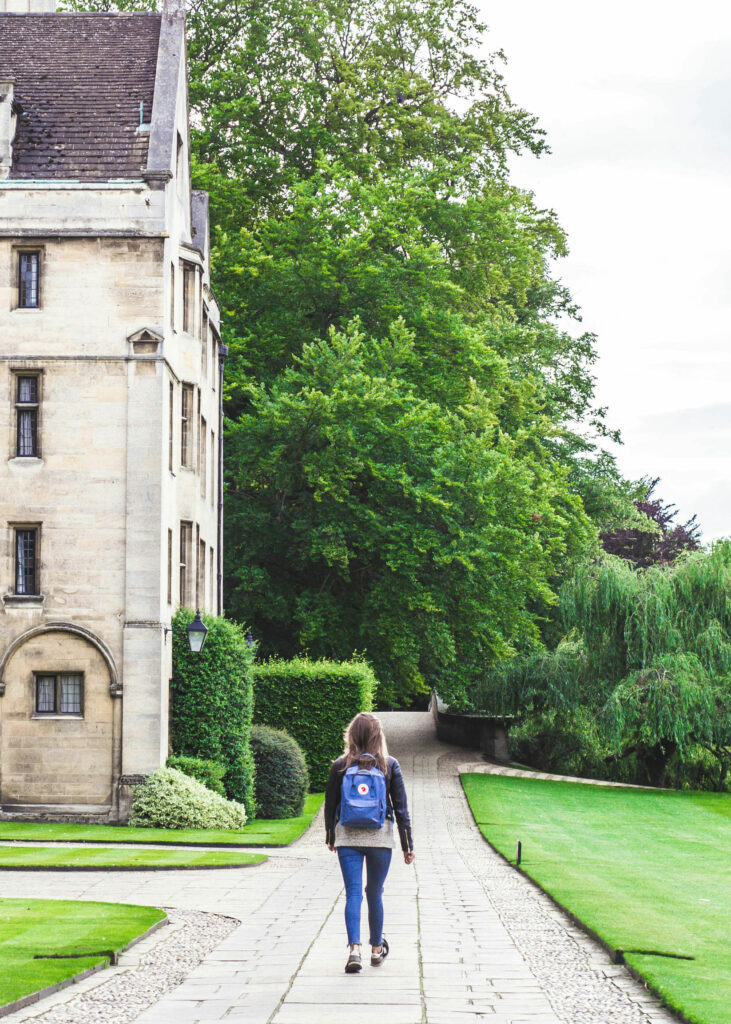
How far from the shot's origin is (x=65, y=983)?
1021 centimetres

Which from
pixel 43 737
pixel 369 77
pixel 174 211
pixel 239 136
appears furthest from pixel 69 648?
pixel 369 77

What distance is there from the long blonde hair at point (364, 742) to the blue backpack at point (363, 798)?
0.05 metres

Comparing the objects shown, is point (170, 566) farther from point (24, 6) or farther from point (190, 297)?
point (24, 6)

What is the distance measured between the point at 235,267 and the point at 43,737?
17.1 m

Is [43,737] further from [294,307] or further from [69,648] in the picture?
[294,307]

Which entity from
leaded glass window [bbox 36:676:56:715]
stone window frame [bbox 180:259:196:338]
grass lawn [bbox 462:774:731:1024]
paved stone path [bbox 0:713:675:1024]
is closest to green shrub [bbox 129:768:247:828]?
leaded glass window [bbox 36:676:56:715]

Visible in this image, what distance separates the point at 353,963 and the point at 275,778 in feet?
63.8

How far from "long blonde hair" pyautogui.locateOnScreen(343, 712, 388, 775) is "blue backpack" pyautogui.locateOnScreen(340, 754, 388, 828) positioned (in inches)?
1.8

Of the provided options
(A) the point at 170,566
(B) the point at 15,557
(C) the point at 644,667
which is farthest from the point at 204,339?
(C) the point at 644,667

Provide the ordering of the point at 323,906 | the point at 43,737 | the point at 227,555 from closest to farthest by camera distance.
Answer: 1. the point at 323,906
2. the point at 43,737
3. the point at 227,555

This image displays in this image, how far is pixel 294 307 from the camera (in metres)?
39.4

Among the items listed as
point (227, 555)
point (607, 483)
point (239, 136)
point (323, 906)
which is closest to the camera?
point (323, 906)

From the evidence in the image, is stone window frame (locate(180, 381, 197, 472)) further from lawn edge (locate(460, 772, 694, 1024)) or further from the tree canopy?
lawn edge (locate(460, 772, 694, 1024))

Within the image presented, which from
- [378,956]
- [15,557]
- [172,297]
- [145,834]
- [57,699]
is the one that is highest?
[172,297]
